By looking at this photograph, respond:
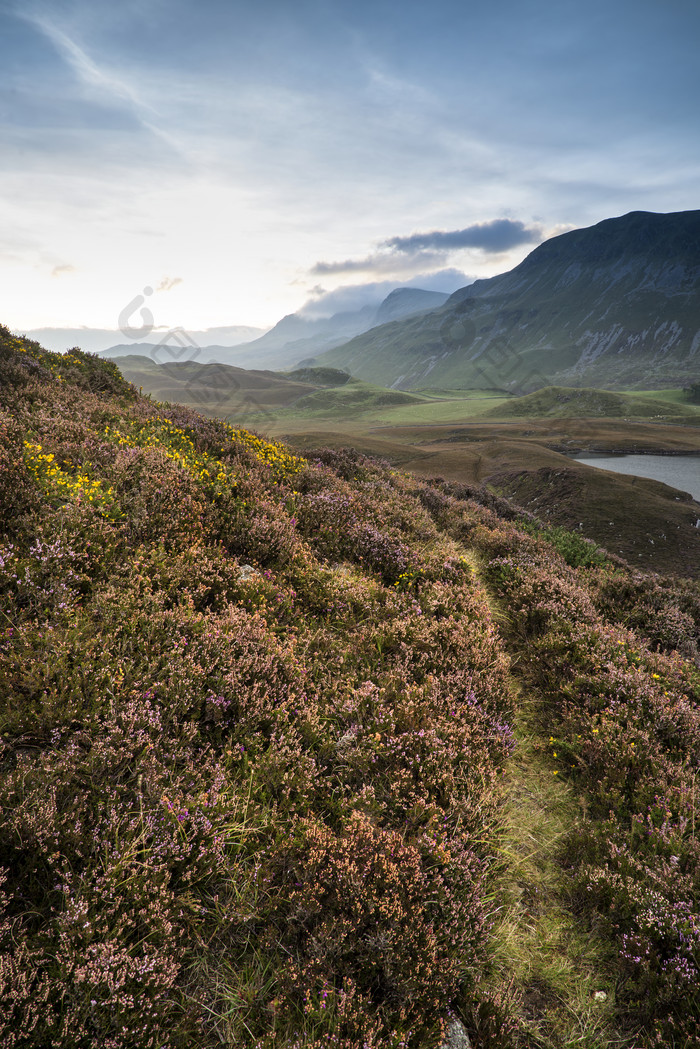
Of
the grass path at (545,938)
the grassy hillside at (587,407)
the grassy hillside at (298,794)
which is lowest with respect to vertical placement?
the grass path at (545,938)

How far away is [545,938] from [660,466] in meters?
58.3

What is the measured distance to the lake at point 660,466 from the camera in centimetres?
4128

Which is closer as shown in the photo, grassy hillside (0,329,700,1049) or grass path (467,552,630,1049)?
grassy hillside (0,329,700,1049)

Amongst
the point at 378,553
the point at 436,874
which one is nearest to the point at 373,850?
the point at 436,874

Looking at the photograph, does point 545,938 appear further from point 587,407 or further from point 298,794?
point 587,407

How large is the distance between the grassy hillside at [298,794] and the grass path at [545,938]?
0.07 ft

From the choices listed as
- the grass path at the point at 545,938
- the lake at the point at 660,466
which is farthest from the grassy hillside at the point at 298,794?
the lake at the point at 660,466

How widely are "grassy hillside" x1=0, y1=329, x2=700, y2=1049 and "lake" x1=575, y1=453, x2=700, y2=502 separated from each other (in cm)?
3897

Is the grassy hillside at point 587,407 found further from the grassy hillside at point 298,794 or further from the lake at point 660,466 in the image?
the grassy hillside at point 298,794

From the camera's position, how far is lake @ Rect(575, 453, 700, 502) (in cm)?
4128

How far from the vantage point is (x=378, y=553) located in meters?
8.20

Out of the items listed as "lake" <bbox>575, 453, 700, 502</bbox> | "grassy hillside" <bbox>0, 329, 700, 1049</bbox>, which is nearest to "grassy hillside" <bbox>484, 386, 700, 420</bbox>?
"lake" <bbox>575, 453, 700, 502</bbox>

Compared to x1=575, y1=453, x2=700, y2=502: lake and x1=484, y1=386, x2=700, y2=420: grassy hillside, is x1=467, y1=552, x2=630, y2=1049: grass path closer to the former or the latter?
x1=575, y1=453, x2=700, y2=502: lake

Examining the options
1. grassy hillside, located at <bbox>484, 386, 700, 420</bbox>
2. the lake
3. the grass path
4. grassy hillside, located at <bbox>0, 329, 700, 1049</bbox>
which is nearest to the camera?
grassy hillside, located at <bbox>0, 329, 700, 1049</bbox>
